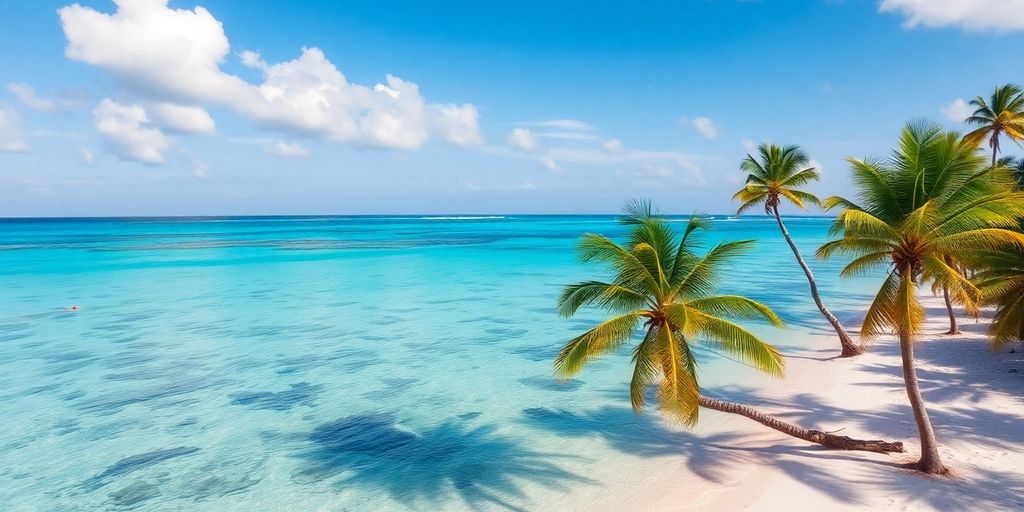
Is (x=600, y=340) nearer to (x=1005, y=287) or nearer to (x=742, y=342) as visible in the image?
(x=742, y=342)

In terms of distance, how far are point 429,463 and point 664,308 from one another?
729cm

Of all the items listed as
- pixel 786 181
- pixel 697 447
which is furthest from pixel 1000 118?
pixel 697 447

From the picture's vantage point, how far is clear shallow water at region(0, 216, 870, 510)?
38.9 ft

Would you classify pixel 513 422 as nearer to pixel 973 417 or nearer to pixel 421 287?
pixel 973 417

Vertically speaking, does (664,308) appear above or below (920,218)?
below

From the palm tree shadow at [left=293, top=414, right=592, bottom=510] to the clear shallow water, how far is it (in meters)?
0.05

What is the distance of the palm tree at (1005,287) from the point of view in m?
15.2

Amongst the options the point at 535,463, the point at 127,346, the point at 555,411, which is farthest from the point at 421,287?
the point at 535,463

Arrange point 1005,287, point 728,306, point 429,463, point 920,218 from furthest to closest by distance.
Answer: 1. point 1005,287
2. point 429,463
3. point 728,306
4. point 920,218

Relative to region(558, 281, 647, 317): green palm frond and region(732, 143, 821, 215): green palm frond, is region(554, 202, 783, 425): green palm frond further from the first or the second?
region(732, 143, 821, 215): green palm frond

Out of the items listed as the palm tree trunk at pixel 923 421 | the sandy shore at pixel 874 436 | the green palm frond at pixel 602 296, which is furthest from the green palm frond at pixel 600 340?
the palm tree trunk at pixel 923 421

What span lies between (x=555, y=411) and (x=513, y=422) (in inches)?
60.3

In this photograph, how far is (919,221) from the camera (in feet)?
30.8

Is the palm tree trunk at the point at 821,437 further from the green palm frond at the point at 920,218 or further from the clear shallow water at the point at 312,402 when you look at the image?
the green palm frond at the point at 920,218
